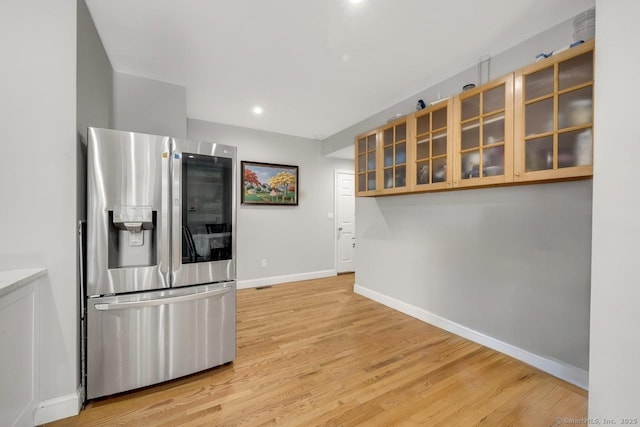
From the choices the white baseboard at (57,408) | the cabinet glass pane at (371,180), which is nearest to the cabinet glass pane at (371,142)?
the cabinet glass pane at (371,180)

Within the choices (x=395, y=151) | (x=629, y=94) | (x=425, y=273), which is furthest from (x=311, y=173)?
(x=629, y=94)

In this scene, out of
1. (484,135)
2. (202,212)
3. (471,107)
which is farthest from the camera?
(471,107)

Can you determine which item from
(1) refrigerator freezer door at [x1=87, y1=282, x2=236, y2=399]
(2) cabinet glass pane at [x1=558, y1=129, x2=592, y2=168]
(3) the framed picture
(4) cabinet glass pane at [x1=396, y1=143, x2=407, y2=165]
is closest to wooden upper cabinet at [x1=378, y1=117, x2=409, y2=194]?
(4) cabinet glass pane at [x1=396, y1=143, x2=407, y2=165]

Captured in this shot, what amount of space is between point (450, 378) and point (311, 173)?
3663mm

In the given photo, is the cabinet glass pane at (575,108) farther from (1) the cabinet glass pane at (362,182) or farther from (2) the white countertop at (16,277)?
(2) the white countertop at (16,277)

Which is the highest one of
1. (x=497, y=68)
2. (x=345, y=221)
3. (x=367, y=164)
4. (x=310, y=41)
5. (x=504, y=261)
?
(x=310, y=41)

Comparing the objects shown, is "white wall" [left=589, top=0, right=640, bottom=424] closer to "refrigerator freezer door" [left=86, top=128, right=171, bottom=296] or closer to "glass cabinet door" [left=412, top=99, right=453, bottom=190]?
"glass cabinet door" [left=412, top=99, right=453, bottom=190]

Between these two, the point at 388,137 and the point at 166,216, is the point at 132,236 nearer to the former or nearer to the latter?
the point at 166,216

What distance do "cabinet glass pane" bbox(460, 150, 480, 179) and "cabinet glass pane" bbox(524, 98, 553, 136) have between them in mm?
381

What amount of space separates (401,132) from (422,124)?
10.2 inches

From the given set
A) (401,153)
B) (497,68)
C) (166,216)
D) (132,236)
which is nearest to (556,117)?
(497,68)

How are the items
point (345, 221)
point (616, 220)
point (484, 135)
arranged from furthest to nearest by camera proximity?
point (345, 221) → point (484, 135) → point (616, 220)

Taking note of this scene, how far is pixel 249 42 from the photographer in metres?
2.15

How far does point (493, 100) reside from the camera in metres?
2.08
